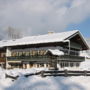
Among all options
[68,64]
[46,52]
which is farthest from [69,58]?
[46,52]

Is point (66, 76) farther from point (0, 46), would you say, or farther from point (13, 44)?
point (0, 46)

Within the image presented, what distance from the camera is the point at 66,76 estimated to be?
1977 centimetres

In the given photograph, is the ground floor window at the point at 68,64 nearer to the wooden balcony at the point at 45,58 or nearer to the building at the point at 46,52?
the building at the point at 46,52

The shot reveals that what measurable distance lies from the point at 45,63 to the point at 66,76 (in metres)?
19.0

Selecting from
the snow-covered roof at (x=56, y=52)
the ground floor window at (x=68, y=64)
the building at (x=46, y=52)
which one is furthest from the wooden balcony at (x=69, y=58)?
the ground floor window at (x=68, y=64)

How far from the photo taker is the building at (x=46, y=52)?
123ft

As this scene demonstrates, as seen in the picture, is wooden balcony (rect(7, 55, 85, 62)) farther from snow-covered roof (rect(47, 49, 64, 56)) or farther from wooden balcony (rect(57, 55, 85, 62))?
snow-covered roof (rect(47, 49, 64, 56))

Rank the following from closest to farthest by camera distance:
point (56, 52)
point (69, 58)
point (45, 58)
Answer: point (56, 52)
point (45, 58)
point (69, 58)

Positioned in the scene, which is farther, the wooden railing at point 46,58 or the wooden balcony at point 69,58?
the wooden railing at point 46,58

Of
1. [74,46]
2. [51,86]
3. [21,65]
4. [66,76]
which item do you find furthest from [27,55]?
[51,86]

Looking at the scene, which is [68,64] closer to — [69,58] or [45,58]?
[69,58]

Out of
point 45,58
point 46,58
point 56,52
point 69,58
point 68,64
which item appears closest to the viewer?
point 56,52

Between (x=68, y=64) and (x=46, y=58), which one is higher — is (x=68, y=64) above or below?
below

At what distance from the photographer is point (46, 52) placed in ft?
126
